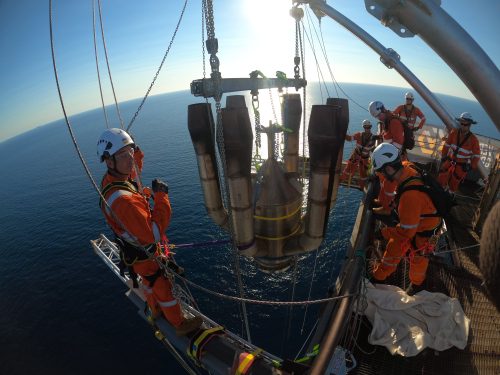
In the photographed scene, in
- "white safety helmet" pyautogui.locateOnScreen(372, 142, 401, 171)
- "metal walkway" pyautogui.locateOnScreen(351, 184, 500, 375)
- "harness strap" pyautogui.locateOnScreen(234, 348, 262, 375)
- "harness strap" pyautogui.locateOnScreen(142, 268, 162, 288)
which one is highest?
"white safety helmet" pyautogui.locateOnScreen(372, 142, 401, 171)

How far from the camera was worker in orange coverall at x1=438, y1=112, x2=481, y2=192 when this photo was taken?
1002 centimetres

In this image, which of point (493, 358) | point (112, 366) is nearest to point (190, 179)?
point (112, 366)

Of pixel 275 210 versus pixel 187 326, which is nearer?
pixel 275 210

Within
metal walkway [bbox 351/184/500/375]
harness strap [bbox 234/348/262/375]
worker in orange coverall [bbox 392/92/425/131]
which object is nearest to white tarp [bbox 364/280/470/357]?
metal walkway [bbox 351/184/500/375]

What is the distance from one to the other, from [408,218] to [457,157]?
6.68m

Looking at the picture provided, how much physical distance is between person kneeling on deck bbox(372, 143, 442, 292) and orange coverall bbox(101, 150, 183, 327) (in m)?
4.99

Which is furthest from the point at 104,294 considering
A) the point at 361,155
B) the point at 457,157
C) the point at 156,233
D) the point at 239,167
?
the point at 457,157

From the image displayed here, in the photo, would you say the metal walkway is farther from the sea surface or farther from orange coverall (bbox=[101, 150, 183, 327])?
orange coverall (bbox=[101, 150, 183, 327])

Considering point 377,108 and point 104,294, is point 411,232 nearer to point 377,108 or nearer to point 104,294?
point 377,108

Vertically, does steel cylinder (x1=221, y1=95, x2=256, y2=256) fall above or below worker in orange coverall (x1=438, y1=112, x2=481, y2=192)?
above

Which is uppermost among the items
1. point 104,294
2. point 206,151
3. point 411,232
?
point 206,151

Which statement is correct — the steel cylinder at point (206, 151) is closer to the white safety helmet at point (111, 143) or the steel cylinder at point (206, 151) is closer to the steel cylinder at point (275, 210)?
the steel cylinder at point (275, 210)

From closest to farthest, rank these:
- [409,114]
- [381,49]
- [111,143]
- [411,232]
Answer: [111,143] < [411,232] < [381,49] < [409,114]

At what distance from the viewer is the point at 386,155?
6098 mm
